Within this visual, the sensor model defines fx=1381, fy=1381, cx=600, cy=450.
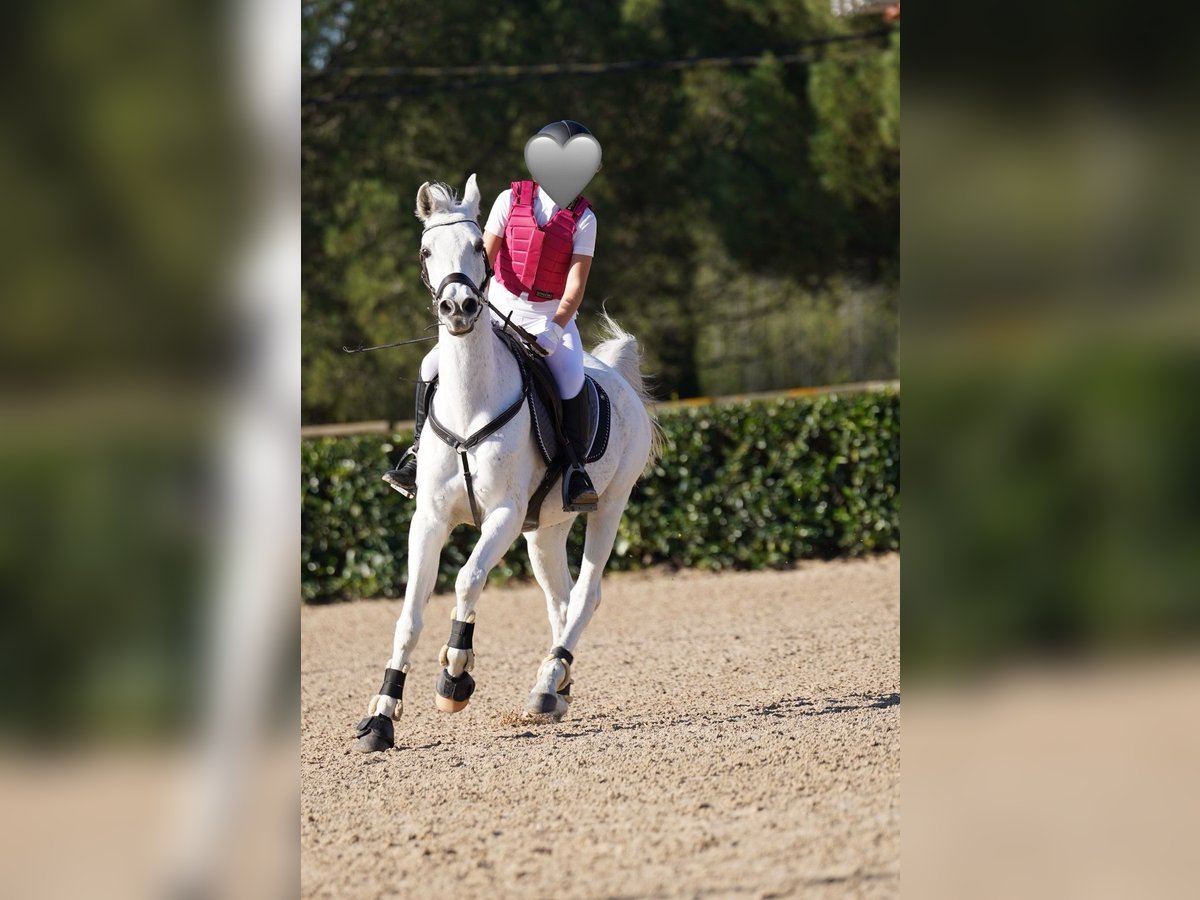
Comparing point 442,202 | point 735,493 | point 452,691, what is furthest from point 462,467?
point 735,493

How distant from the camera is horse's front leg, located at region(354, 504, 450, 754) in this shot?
5527 millimetres

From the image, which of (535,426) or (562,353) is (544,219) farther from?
(535,426)

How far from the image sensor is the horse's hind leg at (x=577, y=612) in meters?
6.22

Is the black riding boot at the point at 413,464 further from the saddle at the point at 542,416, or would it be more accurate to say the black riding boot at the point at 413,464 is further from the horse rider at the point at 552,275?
the saddle at the point at 542,416

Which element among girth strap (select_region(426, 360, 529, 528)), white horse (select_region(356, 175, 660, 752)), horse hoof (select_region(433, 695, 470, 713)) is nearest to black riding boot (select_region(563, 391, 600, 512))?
white horse (select_region(356, 175, 660, 752))

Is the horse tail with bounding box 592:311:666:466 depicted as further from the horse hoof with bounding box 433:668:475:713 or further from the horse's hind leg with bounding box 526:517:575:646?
the horse hoof with bounding box 433:668:475:713

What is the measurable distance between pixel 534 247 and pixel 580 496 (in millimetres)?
1163

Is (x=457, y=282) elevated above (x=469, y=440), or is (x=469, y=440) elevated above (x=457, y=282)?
(x=457, y=282)

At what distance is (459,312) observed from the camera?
5.25m

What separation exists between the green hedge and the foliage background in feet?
14.9

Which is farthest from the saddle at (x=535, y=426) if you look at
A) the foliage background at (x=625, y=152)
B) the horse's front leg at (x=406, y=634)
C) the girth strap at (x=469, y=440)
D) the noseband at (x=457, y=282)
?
the foliage background at (x=625, y=152)

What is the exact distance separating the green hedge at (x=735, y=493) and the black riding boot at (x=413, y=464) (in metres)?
5.75
